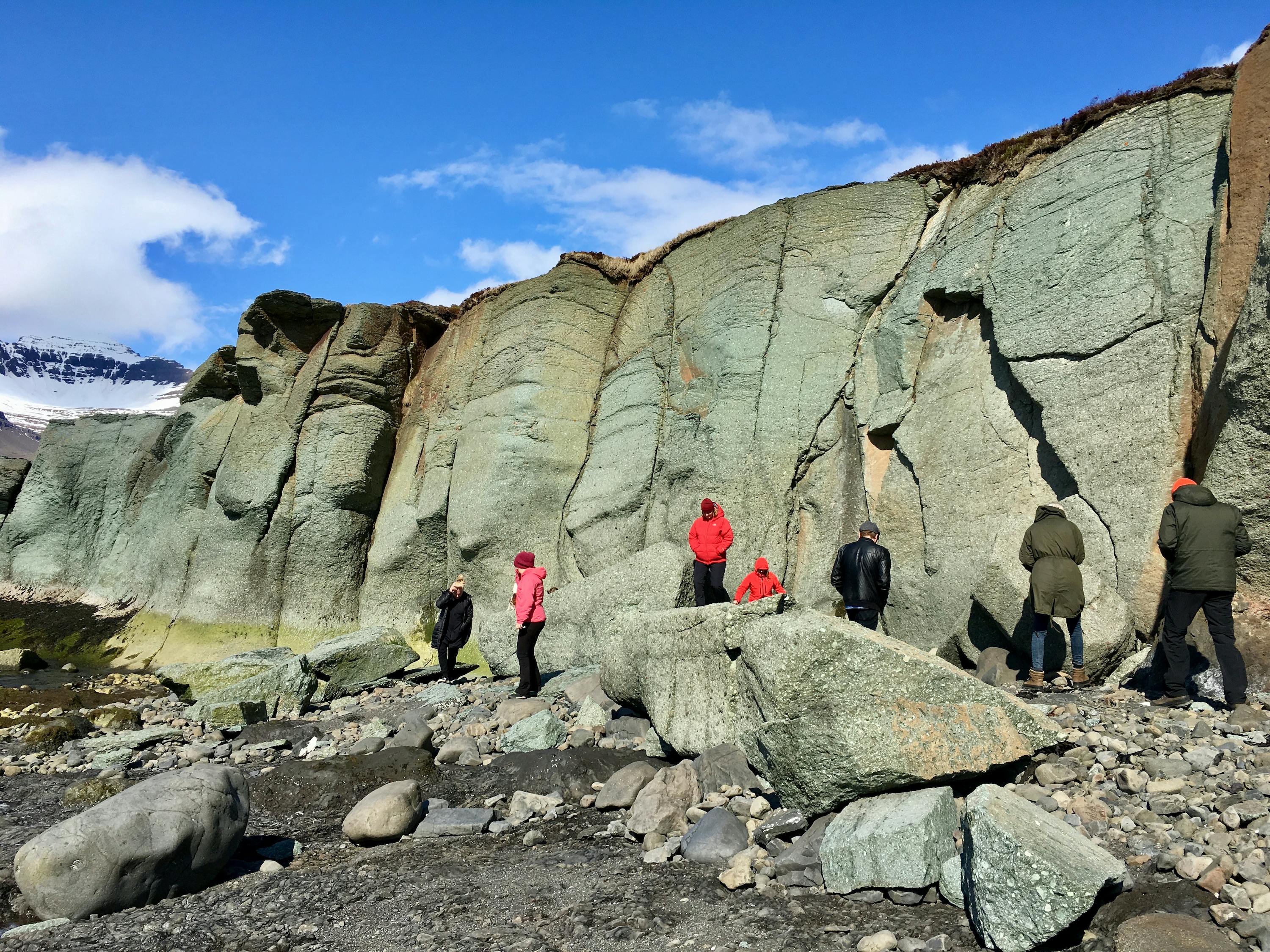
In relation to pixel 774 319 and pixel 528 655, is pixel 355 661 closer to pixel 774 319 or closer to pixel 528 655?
pixel 528 655

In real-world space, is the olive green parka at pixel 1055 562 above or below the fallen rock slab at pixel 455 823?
above

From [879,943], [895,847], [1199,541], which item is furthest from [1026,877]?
[1199,541]

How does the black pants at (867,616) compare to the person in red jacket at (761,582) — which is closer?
the black pants at (867,616)

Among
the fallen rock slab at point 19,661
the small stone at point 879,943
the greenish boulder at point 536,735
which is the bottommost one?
the fallen rock slab at point 19,661

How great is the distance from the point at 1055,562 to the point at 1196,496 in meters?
1.57

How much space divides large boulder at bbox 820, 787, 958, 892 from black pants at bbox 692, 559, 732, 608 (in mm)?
6624

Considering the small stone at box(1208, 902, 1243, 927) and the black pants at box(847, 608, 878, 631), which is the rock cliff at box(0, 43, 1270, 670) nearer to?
the black pants at box(847, 608, 878, 631)

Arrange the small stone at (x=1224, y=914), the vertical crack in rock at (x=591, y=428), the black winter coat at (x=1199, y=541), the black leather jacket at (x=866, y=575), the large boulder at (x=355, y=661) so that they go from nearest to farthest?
the small stone at (x=1224, y=914), the black winter coat at (x=1199, y=541), the black leather jacket at (x=866, y=575), the large boulder at (x=355, y=661), the vertical crack in rock at (x=591, y=428)

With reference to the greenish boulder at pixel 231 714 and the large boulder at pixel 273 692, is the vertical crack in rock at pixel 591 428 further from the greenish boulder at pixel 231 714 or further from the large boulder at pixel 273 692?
the greenish boulder at pixel 231 714

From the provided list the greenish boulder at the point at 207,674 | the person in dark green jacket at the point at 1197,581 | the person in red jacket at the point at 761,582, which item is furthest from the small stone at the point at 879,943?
the greenish boulder at the point at 207,674

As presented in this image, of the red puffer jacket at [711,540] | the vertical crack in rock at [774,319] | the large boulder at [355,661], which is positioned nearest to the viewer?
the red puffer jacket at [711,540]

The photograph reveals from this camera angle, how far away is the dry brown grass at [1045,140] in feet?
35.7

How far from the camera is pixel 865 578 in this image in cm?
981

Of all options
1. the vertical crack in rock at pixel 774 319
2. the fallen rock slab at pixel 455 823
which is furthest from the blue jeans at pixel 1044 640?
the vertical crack in rock at pixel 774 319
